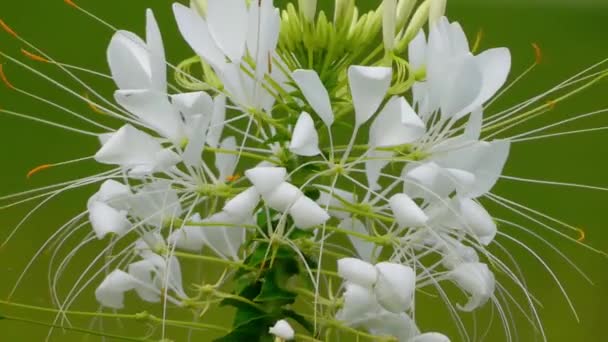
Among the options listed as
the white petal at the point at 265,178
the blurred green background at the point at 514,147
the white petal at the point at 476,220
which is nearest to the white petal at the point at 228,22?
the white petal at the point at 265,178

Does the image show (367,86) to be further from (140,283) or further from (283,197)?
(140,283)

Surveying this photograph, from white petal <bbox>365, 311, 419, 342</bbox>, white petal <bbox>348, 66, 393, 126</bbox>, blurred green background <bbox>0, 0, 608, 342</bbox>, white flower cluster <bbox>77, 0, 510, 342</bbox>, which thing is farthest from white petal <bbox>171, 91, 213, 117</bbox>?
blurred green background <bbox>0, 0, 608, 342</bbox>

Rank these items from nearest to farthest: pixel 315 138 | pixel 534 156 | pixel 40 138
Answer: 1. pixel 315 138
2. pixel 40 138
3. pixel 534 156

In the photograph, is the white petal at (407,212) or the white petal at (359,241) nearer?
the white petal at (407,212)

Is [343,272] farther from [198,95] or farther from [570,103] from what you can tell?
[570,103]

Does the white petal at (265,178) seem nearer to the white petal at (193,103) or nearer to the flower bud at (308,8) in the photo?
the white petal at (193,103)

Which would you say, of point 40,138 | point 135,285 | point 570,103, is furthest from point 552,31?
point 135,285

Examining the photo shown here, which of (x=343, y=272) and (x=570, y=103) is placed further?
(x=570, y=103)
